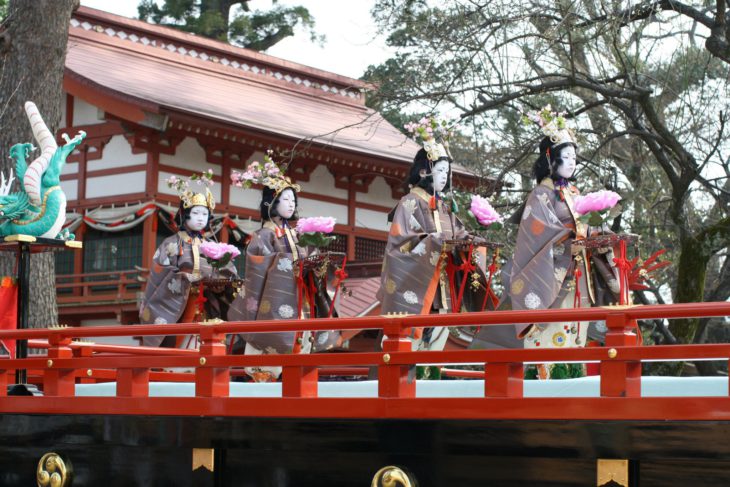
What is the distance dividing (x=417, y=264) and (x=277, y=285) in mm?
1984

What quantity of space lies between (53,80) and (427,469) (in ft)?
22.8

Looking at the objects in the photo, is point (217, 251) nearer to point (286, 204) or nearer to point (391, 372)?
point (286, 204)

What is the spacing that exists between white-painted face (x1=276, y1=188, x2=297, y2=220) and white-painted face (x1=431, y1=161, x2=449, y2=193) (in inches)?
78.2

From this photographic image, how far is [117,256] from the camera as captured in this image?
55.5 ft

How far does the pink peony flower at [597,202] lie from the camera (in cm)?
790

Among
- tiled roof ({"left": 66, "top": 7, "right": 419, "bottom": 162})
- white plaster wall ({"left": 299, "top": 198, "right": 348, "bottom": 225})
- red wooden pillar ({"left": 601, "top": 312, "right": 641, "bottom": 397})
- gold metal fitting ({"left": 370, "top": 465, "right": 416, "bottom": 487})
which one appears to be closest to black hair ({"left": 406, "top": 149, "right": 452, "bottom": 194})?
gold metal fitting ({"left": 370, "top": 465, "right": 416, "bottom": 487})

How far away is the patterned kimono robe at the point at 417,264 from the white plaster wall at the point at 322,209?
9.15m

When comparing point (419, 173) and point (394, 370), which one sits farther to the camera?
point (419, 173)

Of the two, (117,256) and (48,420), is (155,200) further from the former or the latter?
(48,420)

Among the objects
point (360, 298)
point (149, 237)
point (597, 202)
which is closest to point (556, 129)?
point (597, 202)

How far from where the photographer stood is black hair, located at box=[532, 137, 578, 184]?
8.48 m

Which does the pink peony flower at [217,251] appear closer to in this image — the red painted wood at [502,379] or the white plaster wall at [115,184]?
the white plaster wall at [115,184]

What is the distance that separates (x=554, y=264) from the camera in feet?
26.6

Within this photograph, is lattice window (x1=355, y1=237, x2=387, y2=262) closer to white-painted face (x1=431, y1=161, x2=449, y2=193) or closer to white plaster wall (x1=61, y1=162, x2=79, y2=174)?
white plaster wall (x1=61, y1=162, x2=79, y2=174)
